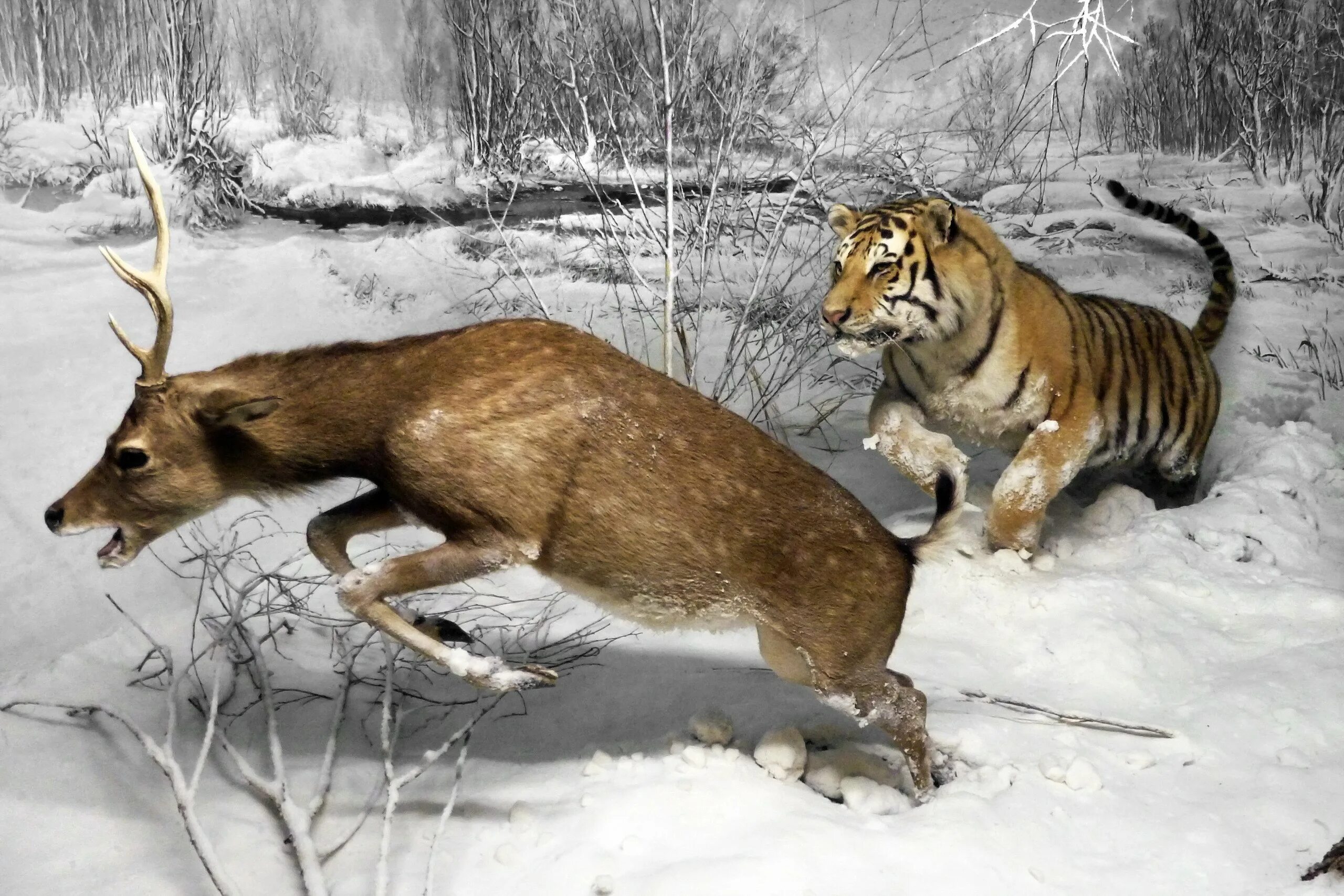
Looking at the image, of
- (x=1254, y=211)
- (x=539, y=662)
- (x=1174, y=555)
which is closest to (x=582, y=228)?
(x=539, y=662)

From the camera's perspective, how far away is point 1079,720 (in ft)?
8.76

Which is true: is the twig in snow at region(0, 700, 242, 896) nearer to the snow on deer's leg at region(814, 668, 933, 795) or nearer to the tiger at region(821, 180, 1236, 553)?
the snow on deer's leg at region(814, 668, 933, 795)

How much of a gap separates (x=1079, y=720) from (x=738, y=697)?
0.90 meters

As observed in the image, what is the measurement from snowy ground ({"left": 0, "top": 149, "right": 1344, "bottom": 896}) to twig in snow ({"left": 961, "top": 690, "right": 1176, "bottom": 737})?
1.0 inches

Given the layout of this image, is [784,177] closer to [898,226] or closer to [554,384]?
[898,226]

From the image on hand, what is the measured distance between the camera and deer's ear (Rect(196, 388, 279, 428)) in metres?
2.12

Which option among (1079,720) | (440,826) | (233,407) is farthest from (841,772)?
(233,407)

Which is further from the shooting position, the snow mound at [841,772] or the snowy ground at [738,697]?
the snow mound at [841,772]

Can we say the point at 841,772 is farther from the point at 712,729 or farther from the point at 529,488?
the point at 529,488

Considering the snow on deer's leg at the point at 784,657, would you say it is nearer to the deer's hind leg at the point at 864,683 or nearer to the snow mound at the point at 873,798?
the deer's hind leg at the point at 864,683

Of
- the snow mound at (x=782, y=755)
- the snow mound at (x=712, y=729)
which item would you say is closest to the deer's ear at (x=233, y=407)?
the snow mound at (x=712, y=729)

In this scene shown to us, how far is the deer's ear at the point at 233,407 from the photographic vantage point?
6.96 ft

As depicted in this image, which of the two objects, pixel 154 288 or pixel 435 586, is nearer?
pixel 154 288

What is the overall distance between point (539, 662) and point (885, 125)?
9.15ft
